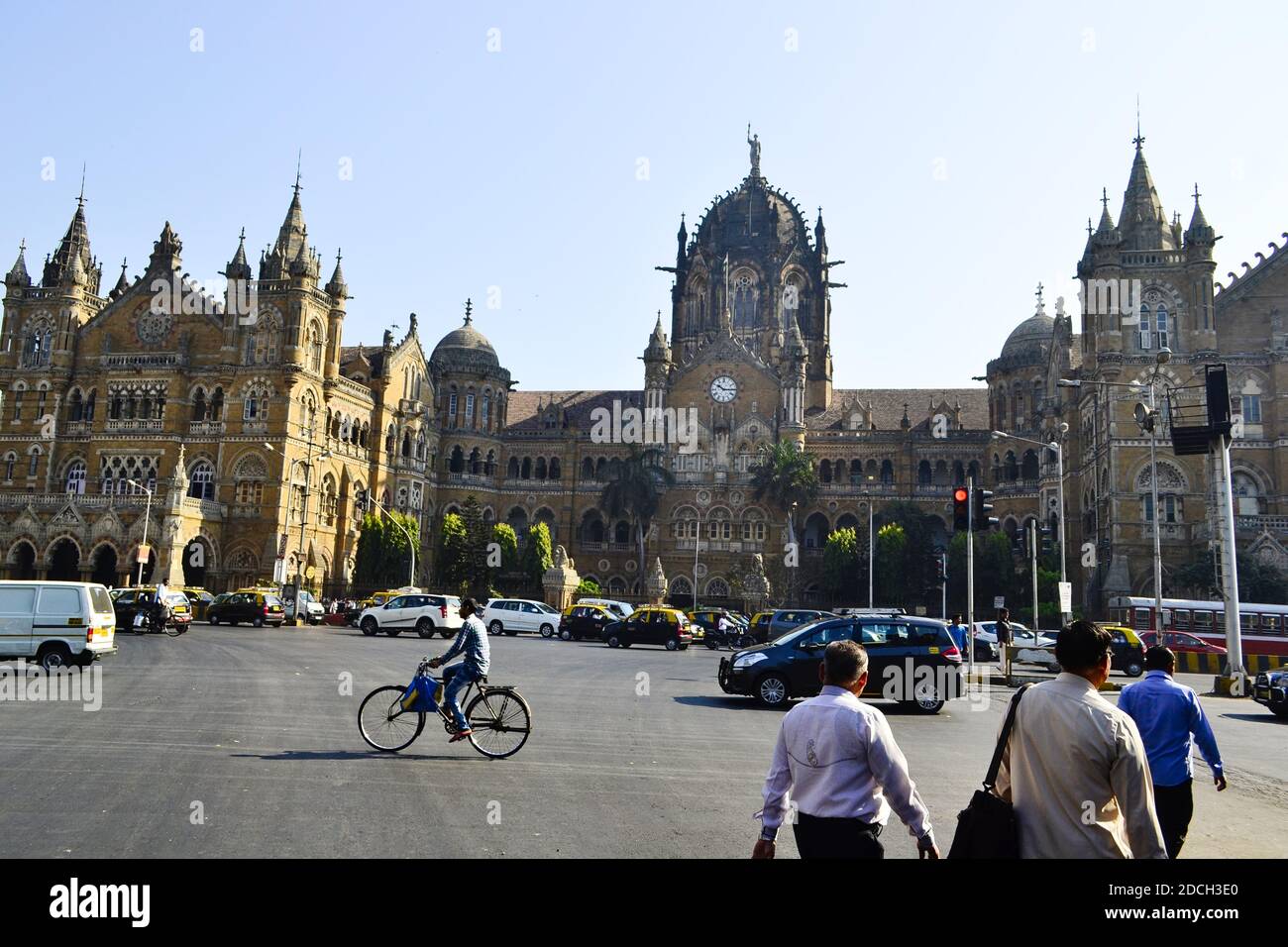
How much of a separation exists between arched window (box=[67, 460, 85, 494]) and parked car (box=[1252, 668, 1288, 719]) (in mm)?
59253

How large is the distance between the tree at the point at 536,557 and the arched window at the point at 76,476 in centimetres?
2611

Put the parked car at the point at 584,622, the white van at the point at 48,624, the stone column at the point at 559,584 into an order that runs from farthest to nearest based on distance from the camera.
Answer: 1. the stone column at the point at 559,584
2. the parked car at the point at 584,622
3. the white van at the point at 48,624

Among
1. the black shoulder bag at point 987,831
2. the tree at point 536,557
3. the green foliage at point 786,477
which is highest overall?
the green foliage at point 786,477

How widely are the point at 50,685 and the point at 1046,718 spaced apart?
17.3 m

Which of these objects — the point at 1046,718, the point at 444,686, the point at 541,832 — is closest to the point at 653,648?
the point at 444,686

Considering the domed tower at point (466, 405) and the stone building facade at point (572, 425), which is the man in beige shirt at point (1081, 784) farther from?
the domed tower at point (466, 405)

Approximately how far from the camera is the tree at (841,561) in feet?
189

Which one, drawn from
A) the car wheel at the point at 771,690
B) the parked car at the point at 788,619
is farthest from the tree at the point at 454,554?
the car wheel at the point at 771,690

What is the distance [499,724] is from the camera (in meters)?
11.7

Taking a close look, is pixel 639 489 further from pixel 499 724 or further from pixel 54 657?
pixel 499 724

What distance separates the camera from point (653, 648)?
38.0 meters

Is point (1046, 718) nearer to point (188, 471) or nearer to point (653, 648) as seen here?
point (653, 648)

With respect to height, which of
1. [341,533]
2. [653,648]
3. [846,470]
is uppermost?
[846,470]

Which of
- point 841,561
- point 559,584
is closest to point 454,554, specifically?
point 559,584
